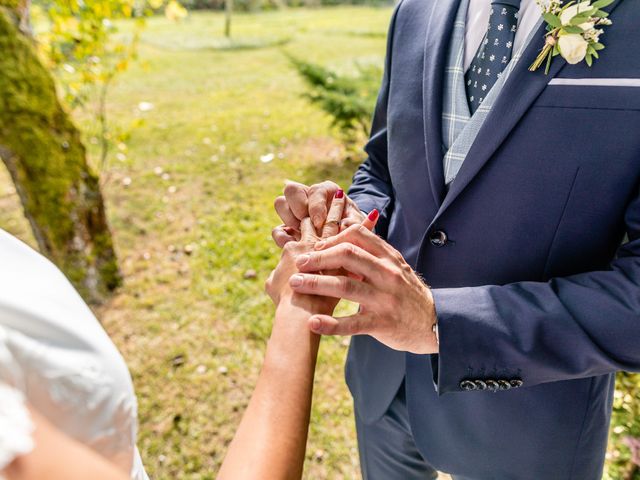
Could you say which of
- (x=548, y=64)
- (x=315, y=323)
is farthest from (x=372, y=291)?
(x=548, y=64)

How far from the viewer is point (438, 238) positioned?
4.73 feet

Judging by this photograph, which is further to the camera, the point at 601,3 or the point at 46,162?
the point at 46,162

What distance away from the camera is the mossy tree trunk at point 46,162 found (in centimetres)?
328

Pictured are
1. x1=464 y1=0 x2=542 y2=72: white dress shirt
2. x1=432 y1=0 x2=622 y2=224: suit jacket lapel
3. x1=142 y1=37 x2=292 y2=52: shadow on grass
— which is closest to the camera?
x1=432 y1=0 x2=622 y2=224: suit jacket lapel

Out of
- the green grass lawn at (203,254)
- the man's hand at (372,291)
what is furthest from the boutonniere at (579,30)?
the green grass lawn at (203,254)

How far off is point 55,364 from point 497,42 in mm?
1394

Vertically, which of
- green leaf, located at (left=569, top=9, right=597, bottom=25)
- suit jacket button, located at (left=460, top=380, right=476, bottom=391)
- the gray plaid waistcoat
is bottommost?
suit jacket button, located at (left=460, top=380, right=476, bottom=391)

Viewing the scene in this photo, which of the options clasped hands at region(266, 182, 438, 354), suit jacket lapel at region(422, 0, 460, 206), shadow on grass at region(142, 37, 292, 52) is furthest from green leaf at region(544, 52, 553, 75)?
shadow on grass at region(142, 37, 292, 52)

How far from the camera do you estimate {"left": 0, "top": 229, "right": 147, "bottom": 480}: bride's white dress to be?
744mm

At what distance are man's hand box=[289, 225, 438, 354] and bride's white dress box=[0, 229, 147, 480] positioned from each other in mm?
503

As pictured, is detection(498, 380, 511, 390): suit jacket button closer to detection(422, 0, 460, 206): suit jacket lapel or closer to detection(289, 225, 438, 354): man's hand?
detection(289, 225, 438, 354): man's hand

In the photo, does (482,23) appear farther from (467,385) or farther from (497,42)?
(467,385)

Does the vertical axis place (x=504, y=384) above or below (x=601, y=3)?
below

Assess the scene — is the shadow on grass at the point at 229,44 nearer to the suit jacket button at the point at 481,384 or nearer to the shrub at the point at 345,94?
the shrub at the point at 345,94
